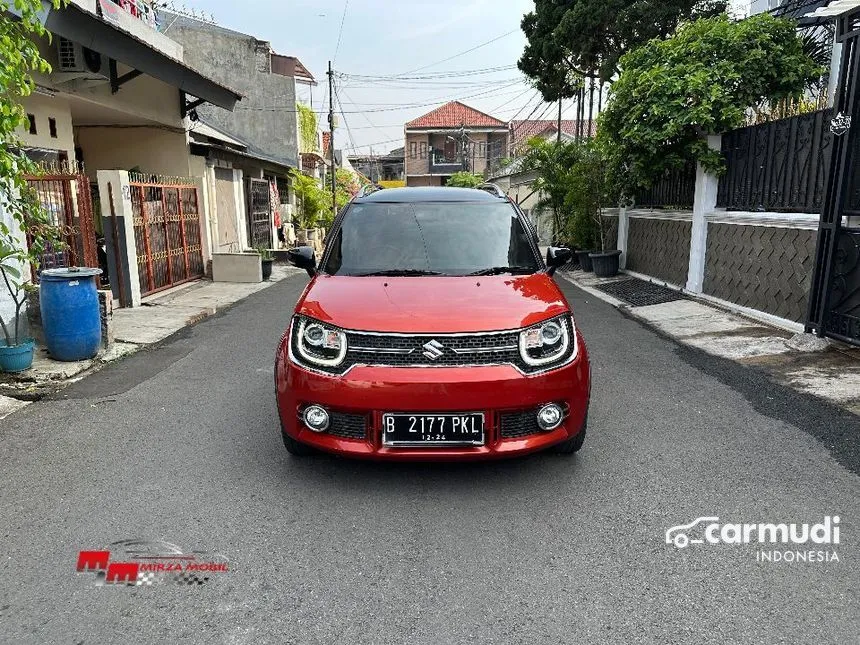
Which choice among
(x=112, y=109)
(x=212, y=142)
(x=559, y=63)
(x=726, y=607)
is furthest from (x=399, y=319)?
(x=559, y=63)

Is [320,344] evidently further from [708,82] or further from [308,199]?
[308,199]

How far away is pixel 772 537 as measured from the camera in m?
3.07

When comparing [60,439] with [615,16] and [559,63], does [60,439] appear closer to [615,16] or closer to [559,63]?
[615,16]

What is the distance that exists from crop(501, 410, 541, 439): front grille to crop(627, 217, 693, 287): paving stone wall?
8.07m

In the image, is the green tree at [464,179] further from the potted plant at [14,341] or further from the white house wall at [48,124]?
the potted plant at [14,341]

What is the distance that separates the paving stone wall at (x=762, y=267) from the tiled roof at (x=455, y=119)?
47.6 meters

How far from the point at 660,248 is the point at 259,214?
44.1ft

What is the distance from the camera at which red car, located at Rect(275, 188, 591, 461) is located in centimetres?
332

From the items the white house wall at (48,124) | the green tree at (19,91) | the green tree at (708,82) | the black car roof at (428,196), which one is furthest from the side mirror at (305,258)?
the green tree at (708,82)

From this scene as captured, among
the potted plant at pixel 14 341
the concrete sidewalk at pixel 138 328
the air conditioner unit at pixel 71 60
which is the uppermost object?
the air conditioner unit at pixel 71 60

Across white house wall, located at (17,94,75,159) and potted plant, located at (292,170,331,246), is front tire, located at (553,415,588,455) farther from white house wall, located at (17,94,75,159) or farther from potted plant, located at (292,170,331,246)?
potted plant, located at (292,170,331,246)

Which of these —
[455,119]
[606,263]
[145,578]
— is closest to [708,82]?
[606,263]

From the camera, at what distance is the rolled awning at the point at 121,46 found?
7.11 meters

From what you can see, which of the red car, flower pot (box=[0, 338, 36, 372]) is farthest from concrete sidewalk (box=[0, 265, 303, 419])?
the red car
